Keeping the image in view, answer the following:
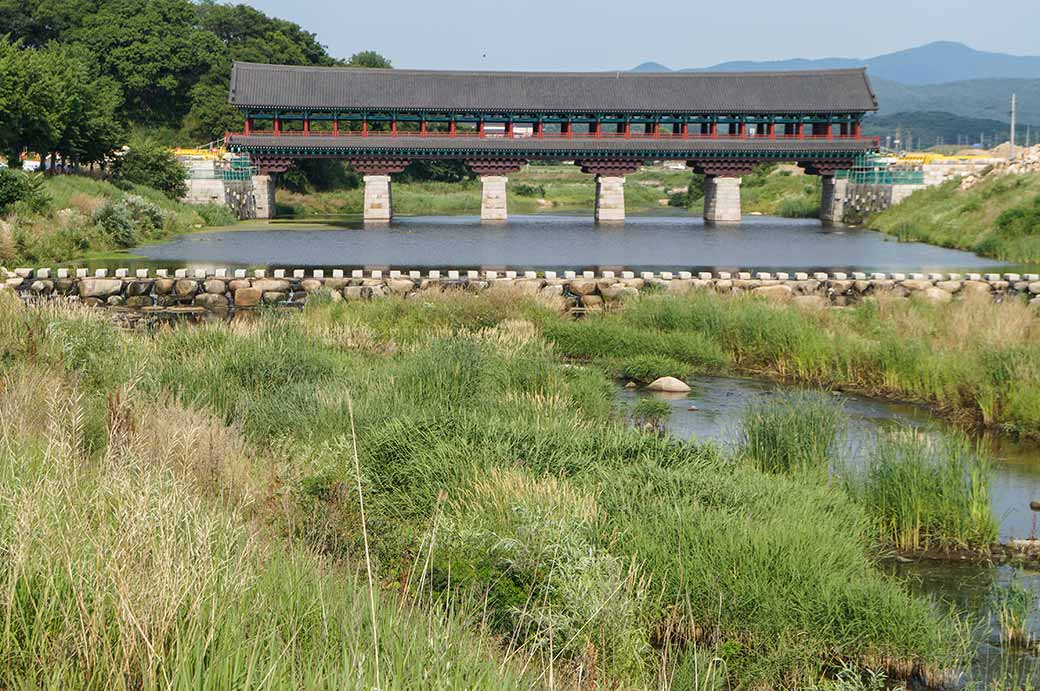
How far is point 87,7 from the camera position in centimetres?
6694

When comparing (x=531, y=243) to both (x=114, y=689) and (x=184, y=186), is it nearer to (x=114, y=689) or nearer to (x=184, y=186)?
(x=184, y=186)

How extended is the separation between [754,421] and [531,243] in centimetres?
2955

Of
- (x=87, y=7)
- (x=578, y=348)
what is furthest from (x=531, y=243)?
(x=87, y=7)

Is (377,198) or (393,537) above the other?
(377,198)

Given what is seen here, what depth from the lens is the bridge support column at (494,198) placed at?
51.5 meters

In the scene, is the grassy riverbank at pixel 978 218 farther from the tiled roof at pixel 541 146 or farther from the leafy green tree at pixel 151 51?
the leafy green tree at pixel 151 51

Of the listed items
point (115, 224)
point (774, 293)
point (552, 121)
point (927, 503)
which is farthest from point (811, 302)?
point (552, 121)

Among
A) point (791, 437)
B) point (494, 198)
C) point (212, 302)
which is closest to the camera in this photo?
point (791, 437)

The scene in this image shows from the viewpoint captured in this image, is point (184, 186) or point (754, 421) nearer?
point (754, 421)

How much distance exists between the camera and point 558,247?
37938 mm

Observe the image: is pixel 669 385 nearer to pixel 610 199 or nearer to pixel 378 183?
pixel 378 183

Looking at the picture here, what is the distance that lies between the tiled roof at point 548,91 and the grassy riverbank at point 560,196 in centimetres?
769

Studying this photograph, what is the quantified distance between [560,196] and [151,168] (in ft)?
100

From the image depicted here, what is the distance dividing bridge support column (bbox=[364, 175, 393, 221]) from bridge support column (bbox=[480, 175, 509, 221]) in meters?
4.52
